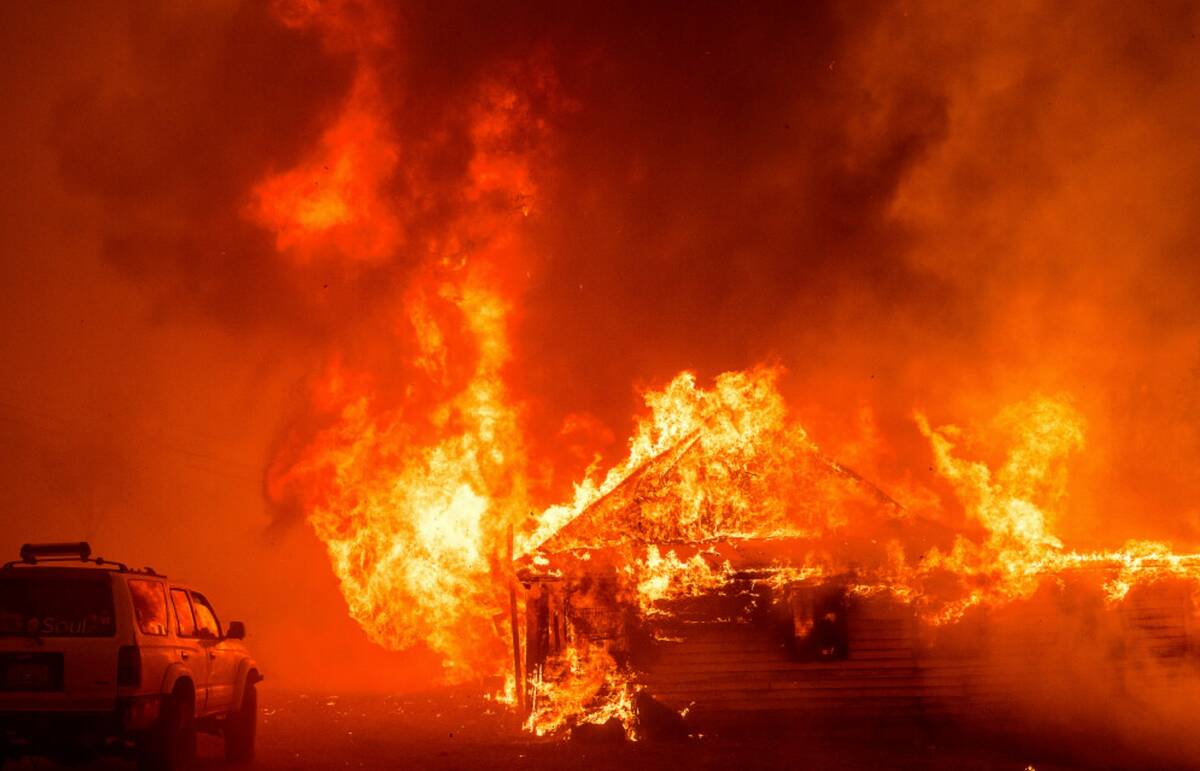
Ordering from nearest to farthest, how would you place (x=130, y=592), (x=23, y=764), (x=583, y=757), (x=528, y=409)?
(x=130, y=592)
(x=23, y=764)
(x=583, y=757)
(x=528, y=409)

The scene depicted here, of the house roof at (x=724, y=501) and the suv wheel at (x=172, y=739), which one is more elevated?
the house roof at (x=724, y=501)

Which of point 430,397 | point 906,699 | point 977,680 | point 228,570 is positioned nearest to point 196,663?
point 430,397

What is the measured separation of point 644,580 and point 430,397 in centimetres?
616

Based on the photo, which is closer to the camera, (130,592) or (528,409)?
(130,592)

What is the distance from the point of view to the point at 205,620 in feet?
39.8

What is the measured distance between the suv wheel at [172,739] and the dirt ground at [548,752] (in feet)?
5.97

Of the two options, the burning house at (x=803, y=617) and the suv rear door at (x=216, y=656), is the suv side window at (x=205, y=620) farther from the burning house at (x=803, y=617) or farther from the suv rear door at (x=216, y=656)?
the burning house at (x=803, y=617)

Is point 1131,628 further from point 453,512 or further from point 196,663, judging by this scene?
point 196,663

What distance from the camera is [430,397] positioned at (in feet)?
64.8

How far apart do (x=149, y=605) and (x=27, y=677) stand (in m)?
1.26

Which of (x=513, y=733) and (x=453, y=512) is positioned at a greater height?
(x=453, y=512)

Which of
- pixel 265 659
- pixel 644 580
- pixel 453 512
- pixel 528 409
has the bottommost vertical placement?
pixel 265 659

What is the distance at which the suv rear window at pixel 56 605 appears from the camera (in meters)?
9.63

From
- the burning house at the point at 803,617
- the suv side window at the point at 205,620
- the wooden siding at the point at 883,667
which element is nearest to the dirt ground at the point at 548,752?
the wooden siding at the point at 883,667
